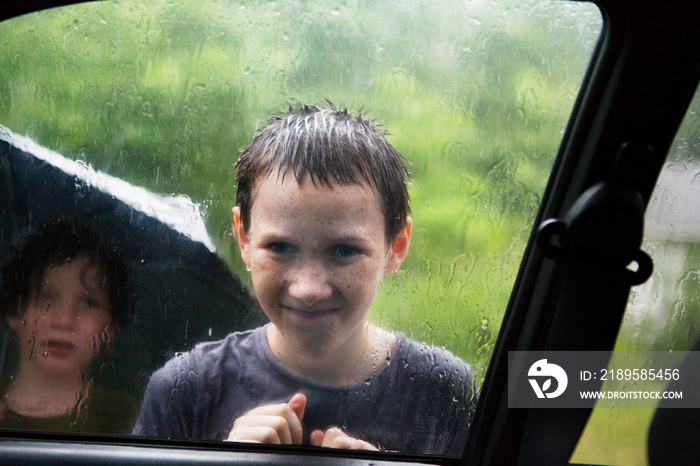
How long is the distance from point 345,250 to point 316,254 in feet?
0.29

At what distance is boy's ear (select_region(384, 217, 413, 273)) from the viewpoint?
1.78 metres

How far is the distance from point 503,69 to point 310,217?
0.73m

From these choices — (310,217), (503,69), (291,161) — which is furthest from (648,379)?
(291,161)

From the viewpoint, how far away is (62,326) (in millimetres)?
1833

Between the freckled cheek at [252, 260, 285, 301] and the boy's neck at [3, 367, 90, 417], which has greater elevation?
the freckled cheek at [252, 260, 285, 301]

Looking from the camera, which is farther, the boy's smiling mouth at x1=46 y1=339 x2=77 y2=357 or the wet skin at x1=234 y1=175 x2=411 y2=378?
the boy's smiling mouth at x1=46 y1=339 x2=77 y2=357

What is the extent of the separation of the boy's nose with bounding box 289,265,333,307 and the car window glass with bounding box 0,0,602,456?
0.53 ft

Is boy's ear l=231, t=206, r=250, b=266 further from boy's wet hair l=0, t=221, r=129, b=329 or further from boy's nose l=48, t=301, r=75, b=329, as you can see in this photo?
boy's nose l=48, t=301, r=75, b=329

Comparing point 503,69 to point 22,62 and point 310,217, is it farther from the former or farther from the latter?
point 22,62

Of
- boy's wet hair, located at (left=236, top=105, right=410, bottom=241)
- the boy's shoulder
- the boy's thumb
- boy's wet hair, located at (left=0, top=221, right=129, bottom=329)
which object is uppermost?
boy's wet hair, located at (left=236, top=105, right=410, bottom=241)

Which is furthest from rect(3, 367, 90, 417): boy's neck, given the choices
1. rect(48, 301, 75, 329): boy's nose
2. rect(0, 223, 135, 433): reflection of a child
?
rect(48, 301, 75, 329): boy's nose

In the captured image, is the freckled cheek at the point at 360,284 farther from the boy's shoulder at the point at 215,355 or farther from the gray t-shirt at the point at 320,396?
the boy's shoulder at the point at 215,355

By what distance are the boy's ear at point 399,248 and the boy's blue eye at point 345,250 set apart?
0.12 metres

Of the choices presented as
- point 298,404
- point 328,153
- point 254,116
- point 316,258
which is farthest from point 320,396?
point 254,116
